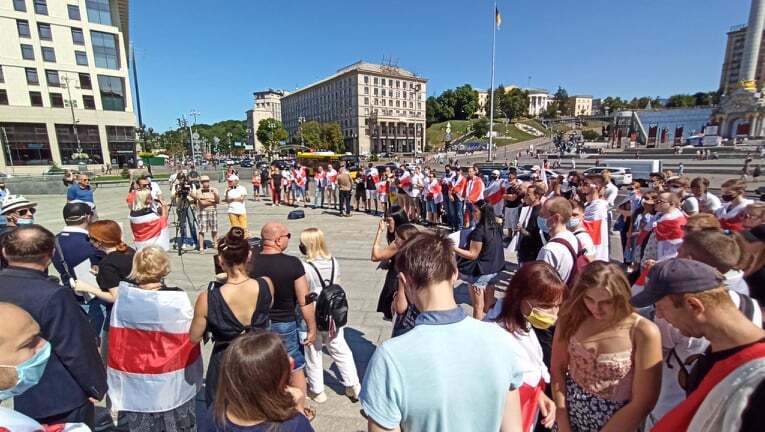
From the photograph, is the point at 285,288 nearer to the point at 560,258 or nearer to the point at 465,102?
the point at 560,258

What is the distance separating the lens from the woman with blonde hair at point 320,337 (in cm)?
345

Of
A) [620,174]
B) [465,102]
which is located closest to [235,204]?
[620,174]

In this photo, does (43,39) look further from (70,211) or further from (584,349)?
(584,349)

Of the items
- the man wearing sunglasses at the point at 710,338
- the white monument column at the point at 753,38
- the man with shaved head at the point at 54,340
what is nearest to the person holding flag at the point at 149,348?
the man with shaved head at the point at 54,340

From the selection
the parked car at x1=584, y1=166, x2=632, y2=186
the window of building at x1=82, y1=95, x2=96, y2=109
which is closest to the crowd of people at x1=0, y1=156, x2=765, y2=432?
the parked car at x1=584, y1=166, x2=632, y2=186

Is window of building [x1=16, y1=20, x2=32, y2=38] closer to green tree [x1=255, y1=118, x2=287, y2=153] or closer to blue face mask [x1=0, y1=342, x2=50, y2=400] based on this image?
green tree [x1=255, y1=118, x2=287, y2=153]

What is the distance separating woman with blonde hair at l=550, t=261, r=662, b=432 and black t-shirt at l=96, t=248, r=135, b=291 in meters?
3.61

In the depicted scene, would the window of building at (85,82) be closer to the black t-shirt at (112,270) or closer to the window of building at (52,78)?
the window of building at (52,78)

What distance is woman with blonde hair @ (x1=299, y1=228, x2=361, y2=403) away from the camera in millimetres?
3447

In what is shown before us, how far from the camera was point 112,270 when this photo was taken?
3.20 meters

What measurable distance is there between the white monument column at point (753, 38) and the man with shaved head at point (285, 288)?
103m

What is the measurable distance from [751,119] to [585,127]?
203ft

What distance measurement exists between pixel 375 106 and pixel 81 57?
69521 mm

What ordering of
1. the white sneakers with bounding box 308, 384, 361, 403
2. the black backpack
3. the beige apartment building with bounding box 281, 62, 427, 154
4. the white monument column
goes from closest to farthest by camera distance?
the black backpack
the white sneakers with bounding box 308, 384, 361, 403
the white monument column
the beige apartment building with bounding box 281, 62, 427, 154
